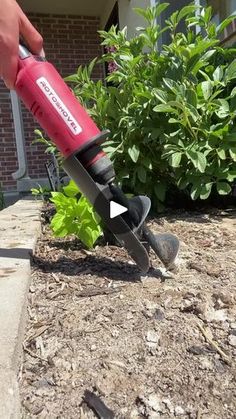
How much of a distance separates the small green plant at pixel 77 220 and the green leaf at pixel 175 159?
583 mm

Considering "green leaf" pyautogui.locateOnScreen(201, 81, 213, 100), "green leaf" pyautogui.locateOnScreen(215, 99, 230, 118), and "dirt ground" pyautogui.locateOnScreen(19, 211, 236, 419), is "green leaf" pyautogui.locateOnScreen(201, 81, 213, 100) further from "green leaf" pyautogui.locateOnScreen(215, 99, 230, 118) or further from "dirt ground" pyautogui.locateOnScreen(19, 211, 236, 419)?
"dirt ground" pyautogui.locateOnScreen(19, 211, 236, 419)

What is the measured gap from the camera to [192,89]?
Answer: 2.34m

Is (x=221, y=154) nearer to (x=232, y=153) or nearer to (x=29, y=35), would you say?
(x=232, y=153)

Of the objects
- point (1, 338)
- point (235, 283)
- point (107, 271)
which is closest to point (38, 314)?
point (1, 338)

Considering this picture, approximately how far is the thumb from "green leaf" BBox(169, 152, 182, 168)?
104 centimetres

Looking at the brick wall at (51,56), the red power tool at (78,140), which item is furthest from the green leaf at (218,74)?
the brick wall at (51,56)

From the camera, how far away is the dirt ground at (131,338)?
1.07m

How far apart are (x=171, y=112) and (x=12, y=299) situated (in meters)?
1.50

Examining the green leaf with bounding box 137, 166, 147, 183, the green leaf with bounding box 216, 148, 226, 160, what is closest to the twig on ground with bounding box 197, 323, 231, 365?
the green leaf with bounding box 216, 148, 226, 160

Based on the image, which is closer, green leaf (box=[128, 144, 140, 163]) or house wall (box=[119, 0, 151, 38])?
green leaf (box=[128, 144, 140, 163])

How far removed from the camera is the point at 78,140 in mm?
1510

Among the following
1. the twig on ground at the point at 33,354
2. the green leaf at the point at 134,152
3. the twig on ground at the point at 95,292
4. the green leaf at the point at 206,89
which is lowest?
the twig on ground at the point at 33,354

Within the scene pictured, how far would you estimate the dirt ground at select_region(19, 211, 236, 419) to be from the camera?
107 centimetres

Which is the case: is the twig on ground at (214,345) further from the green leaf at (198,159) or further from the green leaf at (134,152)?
the green leaf at (134,152)
